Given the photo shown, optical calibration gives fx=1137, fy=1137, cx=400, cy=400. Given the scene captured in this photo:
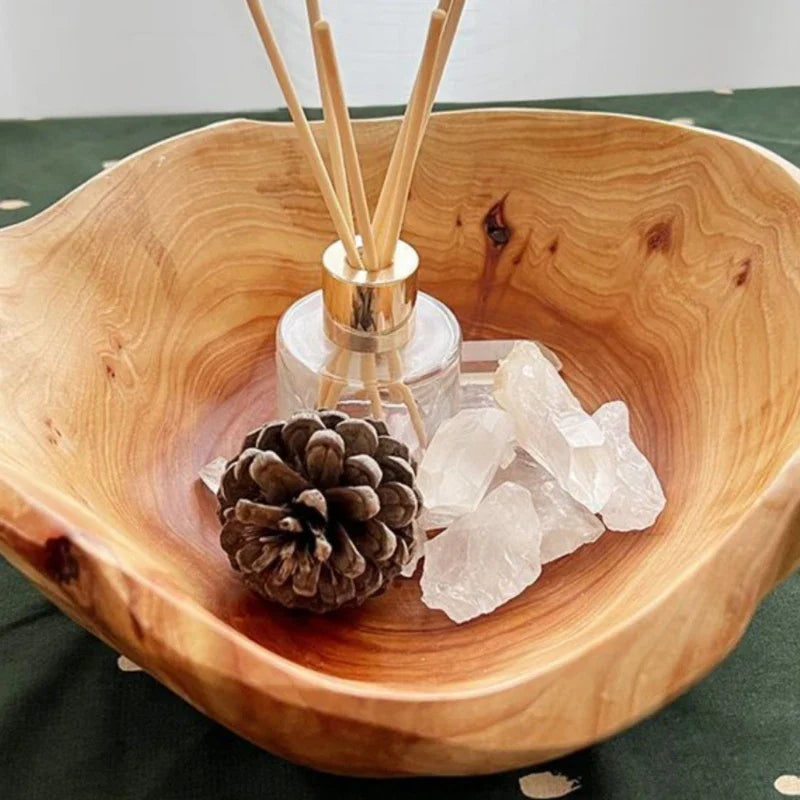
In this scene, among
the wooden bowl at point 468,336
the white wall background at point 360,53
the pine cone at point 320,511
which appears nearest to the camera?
the wooden bowl at point 468,336

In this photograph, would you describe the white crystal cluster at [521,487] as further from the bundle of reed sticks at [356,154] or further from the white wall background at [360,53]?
the white wall background at [360,53]

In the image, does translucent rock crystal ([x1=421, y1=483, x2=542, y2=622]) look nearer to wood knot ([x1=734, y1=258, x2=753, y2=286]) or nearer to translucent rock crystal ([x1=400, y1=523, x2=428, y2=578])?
translucent rock crystal ([x1=400, y1=523, x2=428, y2=578])

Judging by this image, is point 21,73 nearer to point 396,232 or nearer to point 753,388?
point 396,232

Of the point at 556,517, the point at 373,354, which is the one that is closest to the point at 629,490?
the point at 556,517

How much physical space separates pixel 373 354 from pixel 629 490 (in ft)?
0.46

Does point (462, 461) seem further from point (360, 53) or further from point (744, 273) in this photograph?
point (360, 53)

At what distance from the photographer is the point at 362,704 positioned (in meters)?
0.34

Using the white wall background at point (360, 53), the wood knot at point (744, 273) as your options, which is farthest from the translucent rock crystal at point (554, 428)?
the white wall background at point (360, 53)

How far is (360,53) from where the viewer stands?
3.47 feet

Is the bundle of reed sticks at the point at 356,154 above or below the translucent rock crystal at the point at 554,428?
above

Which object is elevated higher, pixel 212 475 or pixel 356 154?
pixel 356 154

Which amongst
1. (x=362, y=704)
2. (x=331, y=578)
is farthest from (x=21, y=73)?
(x=362, y=704)

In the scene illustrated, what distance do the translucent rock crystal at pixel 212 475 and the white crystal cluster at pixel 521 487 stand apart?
0.10 meters

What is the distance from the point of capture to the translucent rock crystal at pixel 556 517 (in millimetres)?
518
